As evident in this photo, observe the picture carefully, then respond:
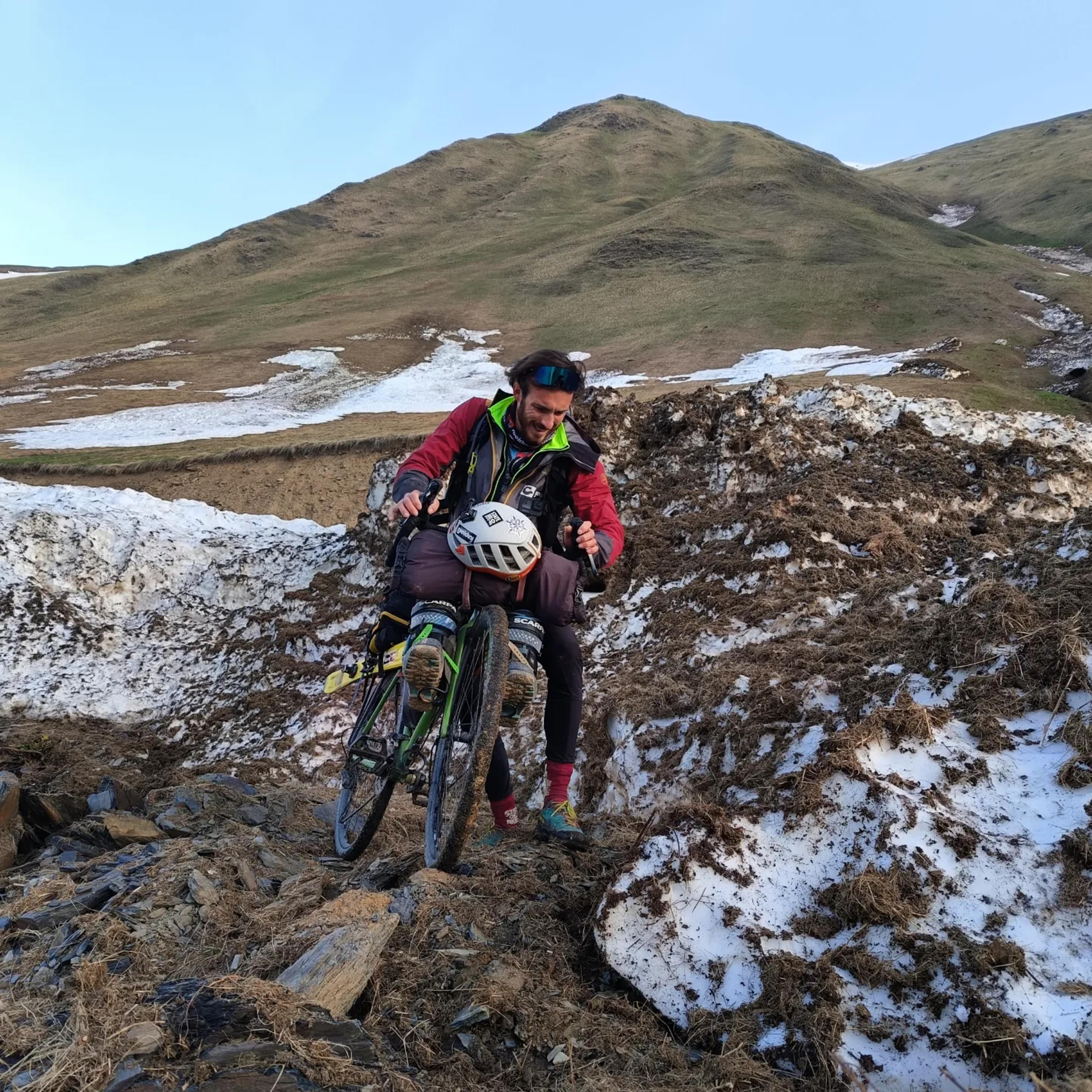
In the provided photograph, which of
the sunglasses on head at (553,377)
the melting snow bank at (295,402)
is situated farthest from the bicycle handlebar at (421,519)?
the melting snow bank at (295,402)

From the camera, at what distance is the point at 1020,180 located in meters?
102

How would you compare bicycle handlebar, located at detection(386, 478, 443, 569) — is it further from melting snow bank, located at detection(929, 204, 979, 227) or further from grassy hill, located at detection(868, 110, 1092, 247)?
melting snow bank, located at detection(929, 204, 979, 227)

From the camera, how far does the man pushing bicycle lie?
157 inches

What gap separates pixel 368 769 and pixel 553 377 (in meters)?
2.71

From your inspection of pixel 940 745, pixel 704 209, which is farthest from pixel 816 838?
pixel 704 209

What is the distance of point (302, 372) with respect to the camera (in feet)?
148

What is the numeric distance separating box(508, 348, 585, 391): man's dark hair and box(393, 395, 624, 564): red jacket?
0.55 ft

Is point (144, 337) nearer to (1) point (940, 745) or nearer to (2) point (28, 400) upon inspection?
(2) point (28, 400)

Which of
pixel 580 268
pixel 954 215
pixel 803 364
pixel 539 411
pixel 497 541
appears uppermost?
pixel 954 215

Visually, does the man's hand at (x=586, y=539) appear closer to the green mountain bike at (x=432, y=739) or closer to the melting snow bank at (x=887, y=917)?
the green mountain bike at (x=432, y=739)

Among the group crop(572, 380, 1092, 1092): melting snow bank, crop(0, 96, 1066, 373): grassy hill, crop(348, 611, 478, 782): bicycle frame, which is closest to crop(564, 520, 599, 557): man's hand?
crop(348, 611, 478, 782): bicycle frame

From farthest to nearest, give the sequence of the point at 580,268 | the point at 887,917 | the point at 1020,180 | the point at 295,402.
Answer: the point at 1020,180, the point at 580,268, the point at 295,402, the point at 887,917

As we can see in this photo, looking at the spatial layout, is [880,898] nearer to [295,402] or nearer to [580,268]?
[295,402]

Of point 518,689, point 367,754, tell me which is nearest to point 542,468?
point 518,689
